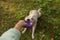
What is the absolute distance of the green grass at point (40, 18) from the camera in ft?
13.0

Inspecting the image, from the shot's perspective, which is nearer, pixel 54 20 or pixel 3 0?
pixel 54 20

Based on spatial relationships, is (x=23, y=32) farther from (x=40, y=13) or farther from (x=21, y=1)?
(x=21, y=1)

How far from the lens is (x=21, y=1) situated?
461cm

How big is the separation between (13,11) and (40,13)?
2.20 ft

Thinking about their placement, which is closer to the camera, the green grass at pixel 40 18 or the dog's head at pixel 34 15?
the dog's head at pixel 34 15

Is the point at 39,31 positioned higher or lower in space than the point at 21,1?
lower

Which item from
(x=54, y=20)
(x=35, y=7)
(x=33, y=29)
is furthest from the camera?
(x=35, y=7)

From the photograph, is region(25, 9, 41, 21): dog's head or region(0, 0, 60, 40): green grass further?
region(0, 0, 60, 40): green grass

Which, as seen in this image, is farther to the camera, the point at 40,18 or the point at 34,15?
the point at 40,18

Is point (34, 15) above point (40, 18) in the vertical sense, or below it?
above

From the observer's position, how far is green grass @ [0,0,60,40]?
13.0 feet

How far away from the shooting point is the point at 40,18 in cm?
423

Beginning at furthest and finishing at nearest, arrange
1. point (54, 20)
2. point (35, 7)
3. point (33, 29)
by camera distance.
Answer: point (35, 7), point (54, 20), point (33, 29)

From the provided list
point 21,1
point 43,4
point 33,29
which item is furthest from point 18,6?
point 33,29
